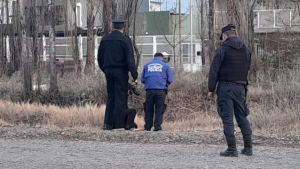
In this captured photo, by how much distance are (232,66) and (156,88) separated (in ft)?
12.4

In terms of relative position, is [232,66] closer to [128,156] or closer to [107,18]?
[128,156]

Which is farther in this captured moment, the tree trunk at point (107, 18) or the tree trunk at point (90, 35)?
the tree trunk at point (90, 35)

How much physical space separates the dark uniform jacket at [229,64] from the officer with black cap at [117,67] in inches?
103

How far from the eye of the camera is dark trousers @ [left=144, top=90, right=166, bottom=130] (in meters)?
10.9

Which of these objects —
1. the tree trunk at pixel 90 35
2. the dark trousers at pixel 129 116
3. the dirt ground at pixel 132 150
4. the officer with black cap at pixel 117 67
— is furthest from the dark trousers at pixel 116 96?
the tree trunk at pixel 90 35

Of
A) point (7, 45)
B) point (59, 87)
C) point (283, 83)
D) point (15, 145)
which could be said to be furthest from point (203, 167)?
point (7, 45)

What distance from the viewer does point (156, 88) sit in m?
10.9

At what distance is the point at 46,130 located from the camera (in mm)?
9773

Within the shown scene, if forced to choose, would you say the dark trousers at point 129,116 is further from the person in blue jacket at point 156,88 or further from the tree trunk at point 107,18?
the tree trunk at point 107,18

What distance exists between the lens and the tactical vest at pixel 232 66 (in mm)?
7285

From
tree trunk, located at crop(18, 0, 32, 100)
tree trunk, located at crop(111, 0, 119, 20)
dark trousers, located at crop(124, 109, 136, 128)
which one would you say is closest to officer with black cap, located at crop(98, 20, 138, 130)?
dark trousers, located at crop(124, 109, 136, 128)

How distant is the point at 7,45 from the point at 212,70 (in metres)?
17.4

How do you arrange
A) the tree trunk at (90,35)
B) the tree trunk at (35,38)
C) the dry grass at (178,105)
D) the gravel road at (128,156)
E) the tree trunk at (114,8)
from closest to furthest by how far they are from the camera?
1. the gravel road at (128,156)
2. the dry grass at (178,105)
3. the tree trunk at (114,8)
4. the tree trunk at (35,38)
5. the tree trunk at (90,35)

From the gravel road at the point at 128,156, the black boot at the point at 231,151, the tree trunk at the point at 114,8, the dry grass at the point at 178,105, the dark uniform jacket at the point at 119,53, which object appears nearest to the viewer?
the gravel road at the point at 128,156
